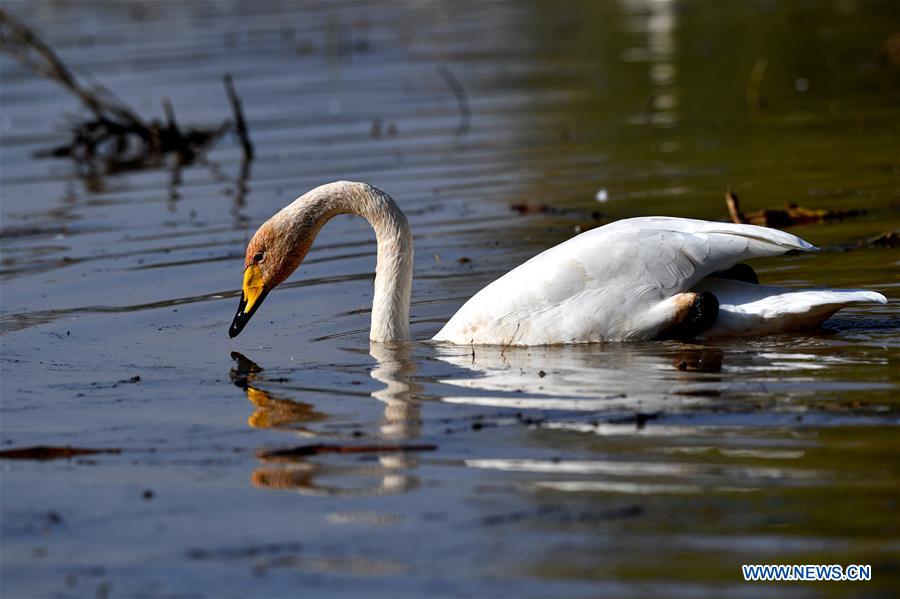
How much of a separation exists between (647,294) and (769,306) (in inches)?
24.2

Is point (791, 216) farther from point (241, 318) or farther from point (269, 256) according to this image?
point (241, 318)

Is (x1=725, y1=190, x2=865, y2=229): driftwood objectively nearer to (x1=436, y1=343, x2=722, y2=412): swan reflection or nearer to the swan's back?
the swan's back

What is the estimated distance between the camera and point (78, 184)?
1557 cm

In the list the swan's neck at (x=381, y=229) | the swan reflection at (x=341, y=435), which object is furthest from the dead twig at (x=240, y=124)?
the swan reflection at (x=341, y=435)

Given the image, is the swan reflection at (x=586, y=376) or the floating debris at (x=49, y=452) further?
the swan reflection at (x=586, y=376)

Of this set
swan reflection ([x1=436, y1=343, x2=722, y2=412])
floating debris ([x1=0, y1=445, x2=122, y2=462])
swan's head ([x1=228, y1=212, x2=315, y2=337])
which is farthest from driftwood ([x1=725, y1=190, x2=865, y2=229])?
floating debris ([x1=0, y1=445, x2=122, y2=462])

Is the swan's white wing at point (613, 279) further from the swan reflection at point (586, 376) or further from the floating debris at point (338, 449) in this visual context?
the floating debris at point (338, 449)

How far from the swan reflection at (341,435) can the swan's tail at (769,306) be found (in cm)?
164

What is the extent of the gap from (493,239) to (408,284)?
9.87ft

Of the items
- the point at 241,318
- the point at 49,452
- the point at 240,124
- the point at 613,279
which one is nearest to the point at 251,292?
the point at 241,318

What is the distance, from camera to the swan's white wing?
7324mm

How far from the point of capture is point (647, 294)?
7441 mm

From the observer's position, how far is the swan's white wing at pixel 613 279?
7.32m

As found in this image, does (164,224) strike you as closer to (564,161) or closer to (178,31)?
(564,161)
